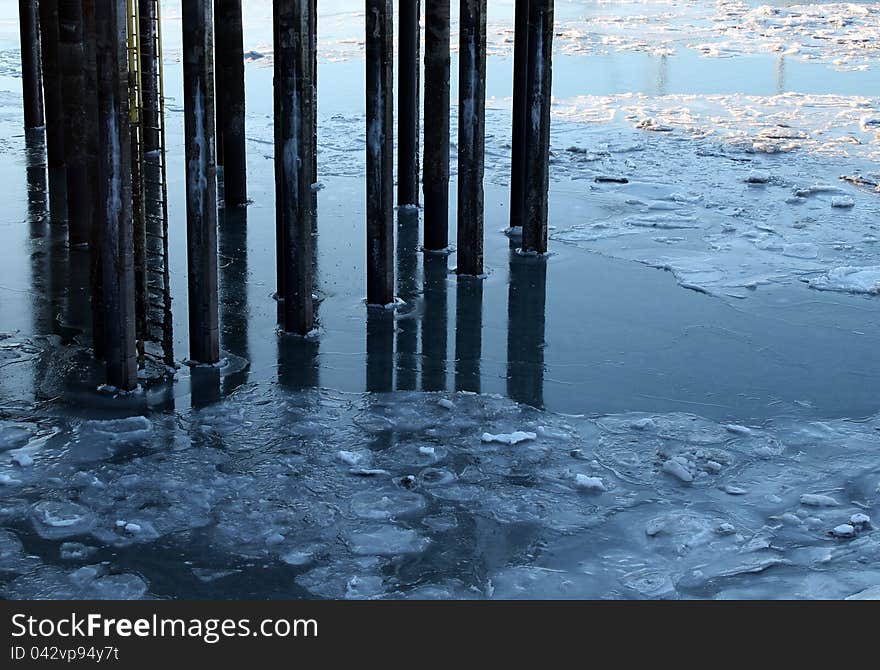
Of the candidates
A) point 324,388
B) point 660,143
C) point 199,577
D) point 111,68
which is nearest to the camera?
point 199,577

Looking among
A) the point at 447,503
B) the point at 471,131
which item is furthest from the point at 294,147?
the point at 447,503

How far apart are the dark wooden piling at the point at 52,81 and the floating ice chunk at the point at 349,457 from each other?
267 inches

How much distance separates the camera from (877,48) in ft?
93.4

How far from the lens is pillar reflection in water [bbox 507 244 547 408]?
924cm

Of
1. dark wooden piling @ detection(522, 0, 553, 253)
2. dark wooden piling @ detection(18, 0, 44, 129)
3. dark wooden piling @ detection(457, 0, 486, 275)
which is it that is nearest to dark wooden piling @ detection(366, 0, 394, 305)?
dark wooden piling @ detection(457, 0, 486, 275)

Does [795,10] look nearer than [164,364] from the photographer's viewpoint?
No

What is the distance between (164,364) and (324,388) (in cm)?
125

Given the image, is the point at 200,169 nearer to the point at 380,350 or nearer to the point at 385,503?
the point at 380,350

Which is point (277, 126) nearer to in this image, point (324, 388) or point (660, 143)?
point (324, 388)

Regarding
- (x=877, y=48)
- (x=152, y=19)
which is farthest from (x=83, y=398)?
(x=877, y=48)

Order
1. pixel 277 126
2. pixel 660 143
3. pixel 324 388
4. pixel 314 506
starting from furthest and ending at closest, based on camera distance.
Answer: pixel 660 143
pixel 277 126
pixel 324 388
pixel 314 506

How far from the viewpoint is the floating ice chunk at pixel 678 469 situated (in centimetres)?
770

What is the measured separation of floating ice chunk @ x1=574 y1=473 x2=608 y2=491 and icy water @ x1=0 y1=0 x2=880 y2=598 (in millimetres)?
22

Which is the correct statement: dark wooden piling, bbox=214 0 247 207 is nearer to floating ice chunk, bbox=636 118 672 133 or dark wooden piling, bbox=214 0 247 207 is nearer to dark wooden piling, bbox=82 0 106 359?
dark wooden piling, bbox=82 0 106 359
